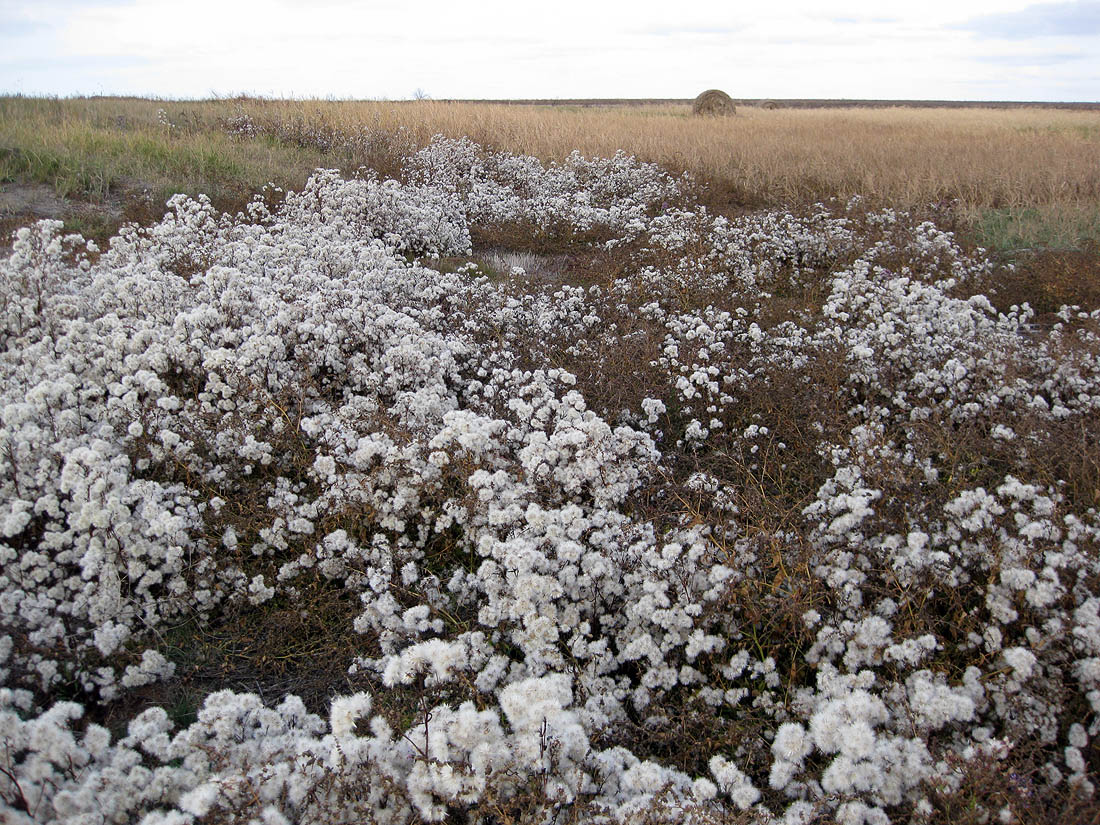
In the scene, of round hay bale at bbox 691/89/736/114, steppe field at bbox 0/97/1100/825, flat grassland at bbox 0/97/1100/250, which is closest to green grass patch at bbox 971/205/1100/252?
flat grassland at bbox 0/97/1100/250

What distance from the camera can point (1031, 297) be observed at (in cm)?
806

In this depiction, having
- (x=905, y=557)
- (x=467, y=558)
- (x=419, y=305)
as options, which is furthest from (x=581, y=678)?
(x=419, y=305)

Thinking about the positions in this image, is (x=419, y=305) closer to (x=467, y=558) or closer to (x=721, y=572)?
(x=467, y=558)

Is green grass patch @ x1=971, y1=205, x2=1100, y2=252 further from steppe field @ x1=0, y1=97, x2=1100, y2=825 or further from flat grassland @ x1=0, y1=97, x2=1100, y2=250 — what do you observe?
steppe field @ x1=0, y1=97, x2=1100, y2=825

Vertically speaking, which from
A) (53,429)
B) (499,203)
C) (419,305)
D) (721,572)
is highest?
(499,203)

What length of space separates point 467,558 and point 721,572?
5.36 feet

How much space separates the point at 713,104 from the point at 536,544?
30374 millimetres

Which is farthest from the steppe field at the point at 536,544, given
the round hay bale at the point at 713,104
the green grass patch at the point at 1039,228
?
the round hay bale at the point at 713,104

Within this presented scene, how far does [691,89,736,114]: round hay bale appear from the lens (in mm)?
29422

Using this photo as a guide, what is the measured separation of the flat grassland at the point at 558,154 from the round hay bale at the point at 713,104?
875 centimetres

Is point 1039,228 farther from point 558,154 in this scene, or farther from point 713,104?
point 713,104

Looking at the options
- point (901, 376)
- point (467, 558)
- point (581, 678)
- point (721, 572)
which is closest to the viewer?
point (581, 678)

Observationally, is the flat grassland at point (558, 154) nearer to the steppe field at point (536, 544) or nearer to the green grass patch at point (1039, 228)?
the green grass patch at point (1039, 228)

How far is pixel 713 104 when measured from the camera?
1171 inches
